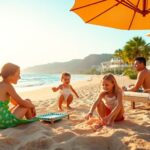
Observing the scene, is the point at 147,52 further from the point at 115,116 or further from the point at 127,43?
the point at 115,116

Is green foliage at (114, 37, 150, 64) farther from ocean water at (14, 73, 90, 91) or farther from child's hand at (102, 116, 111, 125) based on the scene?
child's hand at (102, 116, 111, 125)

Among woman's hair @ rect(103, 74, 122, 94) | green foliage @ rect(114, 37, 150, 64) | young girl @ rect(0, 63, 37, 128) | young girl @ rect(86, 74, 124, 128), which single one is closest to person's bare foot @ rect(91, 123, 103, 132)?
young girl @ rect(86, 74, 124, 128)

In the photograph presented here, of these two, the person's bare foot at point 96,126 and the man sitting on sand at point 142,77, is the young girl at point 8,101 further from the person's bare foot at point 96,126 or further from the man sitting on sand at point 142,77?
the man sitting on sand at point 142,77

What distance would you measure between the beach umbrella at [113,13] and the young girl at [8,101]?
1917 mm

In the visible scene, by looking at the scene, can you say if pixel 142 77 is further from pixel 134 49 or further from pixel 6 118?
pixel 134 49

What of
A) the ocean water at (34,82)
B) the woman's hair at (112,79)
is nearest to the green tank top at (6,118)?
the woman's hair at (112,79)

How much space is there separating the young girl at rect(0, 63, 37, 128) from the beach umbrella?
192 cm

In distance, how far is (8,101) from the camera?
4320 mm

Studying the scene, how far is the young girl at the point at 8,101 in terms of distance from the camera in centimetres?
414

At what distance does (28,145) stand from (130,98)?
11.3ft

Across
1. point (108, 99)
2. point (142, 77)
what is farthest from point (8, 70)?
point (142, 77)

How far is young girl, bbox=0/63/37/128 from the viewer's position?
414 cm

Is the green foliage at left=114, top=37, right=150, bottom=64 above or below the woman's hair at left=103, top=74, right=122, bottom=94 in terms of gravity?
above

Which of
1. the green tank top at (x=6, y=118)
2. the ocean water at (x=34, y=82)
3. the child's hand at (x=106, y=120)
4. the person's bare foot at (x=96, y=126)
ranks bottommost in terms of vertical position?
the ocean water at (x=34, y=82)
